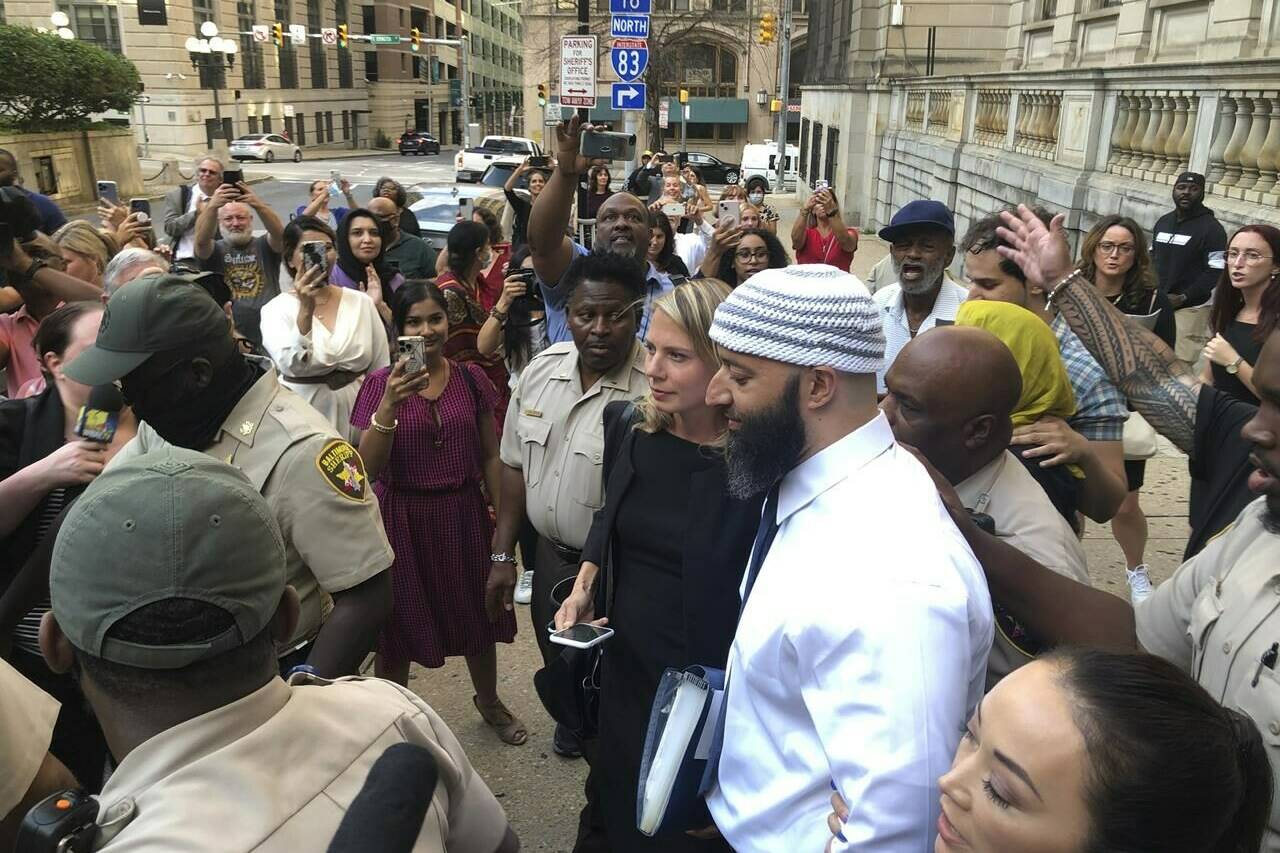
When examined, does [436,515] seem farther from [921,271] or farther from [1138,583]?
[1138,583]

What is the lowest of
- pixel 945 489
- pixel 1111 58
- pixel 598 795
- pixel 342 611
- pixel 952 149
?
pixel 598 795

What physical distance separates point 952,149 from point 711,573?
15521 millimetres

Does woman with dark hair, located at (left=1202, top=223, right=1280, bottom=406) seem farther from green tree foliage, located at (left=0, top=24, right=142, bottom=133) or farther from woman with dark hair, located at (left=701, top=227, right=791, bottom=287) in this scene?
green tree foliage, located at (left=0, top=24, right=142, bottom=133)

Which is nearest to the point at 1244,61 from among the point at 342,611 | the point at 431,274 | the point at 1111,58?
the point at 1111,58

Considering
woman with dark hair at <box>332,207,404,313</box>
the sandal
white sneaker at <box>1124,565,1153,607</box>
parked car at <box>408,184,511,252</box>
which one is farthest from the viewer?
parked car at <box>408,184,511,252</box>

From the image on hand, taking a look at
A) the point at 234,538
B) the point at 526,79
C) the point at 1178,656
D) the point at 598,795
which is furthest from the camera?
the point at 526,79

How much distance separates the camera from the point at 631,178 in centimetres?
A: 1299

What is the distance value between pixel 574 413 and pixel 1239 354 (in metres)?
3.44

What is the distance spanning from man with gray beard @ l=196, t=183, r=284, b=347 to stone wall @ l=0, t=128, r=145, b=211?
70.6 feet

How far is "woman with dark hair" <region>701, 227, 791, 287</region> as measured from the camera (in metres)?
5.69

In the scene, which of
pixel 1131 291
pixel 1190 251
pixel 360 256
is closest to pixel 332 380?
pixel 360 256

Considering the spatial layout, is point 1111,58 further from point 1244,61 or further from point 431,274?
point 431,274

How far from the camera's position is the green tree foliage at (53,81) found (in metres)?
24.5

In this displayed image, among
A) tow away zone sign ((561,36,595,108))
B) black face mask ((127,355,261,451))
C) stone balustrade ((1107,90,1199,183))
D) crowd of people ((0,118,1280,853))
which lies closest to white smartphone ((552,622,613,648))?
crowd of people ((0,118,1280,853))
